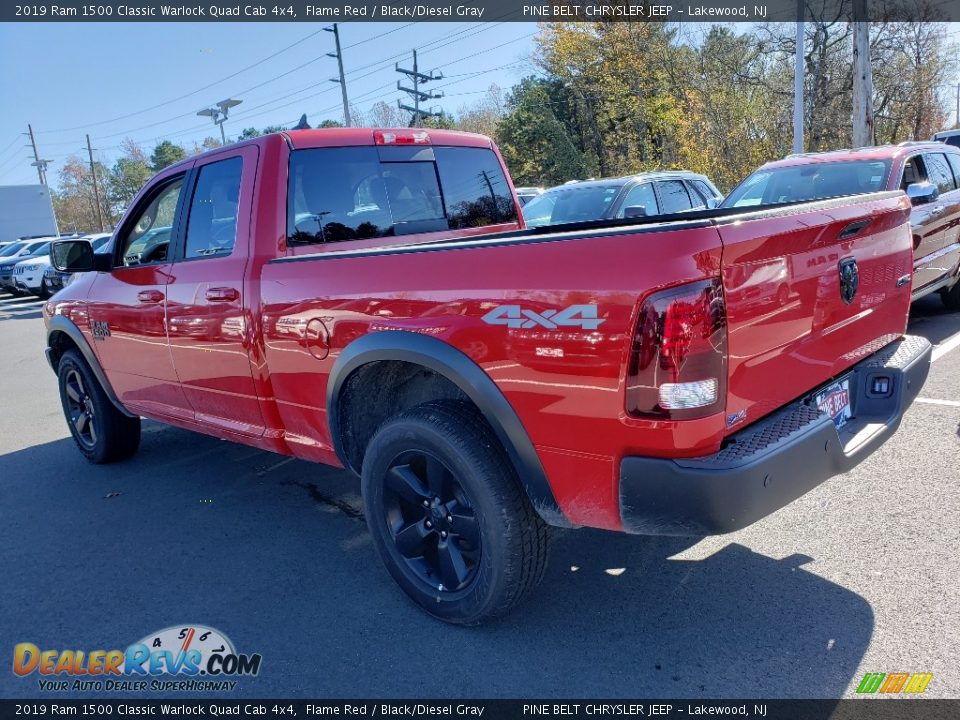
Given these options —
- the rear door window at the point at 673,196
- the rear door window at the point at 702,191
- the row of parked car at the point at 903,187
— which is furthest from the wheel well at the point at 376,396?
the rear door window at the point at 702,191

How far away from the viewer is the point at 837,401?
2859 mm

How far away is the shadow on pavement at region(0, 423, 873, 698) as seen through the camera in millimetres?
2588

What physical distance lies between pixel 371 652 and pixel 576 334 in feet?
5.05

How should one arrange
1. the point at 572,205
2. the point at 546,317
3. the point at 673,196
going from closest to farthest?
the point at 546,317, the point at 572,205, the point at 673,196

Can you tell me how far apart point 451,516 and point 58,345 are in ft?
14.2

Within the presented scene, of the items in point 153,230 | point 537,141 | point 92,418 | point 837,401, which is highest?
point 537,141

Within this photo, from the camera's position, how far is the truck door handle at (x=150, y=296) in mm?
4147

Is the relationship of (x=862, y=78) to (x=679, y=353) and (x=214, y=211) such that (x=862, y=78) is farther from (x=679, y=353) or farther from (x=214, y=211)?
(x=679, y=353)

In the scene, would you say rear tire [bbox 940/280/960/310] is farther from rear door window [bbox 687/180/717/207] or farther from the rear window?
Result: the rear window

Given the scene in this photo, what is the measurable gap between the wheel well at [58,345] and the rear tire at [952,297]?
890cm

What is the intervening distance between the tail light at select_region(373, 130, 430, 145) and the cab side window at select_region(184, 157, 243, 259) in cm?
76

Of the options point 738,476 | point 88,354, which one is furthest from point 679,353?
point 88,354

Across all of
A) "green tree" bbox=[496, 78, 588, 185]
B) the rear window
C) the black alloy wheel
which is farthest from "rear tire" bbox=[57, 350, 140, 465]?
"green tree" bbox=[496, 78, 588, 185]
